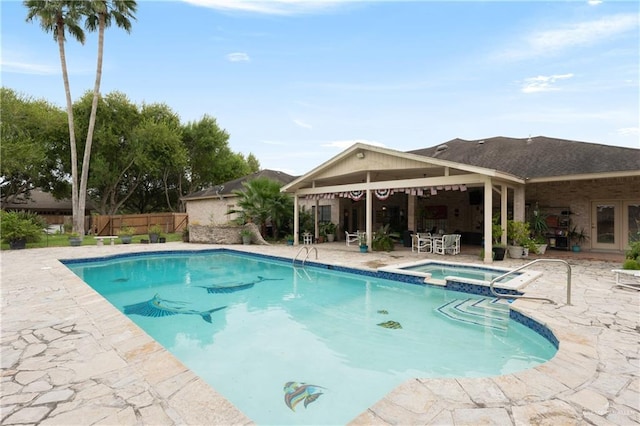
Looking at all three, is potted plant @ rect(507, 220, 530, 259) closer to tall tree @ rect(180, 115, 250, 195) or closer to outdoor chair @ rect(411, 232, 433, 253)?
outdoor chair @ rect(411, 232, 433, 253)

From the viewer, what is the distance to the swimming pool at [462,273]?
7.29 meters

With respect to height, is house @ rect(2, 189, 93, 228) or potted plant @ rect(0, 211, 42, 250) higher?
house @ rect(2, 189, 93, 228)

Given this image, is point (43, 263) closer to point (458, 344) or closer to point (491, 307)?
point (458, 344)

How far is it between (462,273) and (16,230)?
18.1m

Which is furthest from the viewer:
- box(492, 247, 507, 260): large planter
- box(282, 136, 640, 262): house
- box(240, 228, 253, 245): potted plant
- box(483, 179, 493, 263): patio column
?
box(240, 228, 253, 245): potted plant

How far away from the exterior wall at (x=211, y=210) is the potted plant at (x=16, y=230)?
8.12 meters

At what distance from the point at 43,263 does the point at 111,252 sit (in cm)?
334

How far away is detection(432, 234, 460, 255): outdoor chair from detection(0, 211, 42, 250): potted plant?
17712 millimetres

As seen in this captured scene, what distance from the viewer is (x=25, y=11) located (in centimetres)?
1862

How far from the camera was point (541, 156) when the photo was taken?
13.3m

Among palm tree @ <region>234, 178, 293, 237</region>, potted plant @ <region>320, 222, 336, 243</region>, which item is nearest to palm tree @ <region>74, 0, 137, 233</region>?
palm tree @ <region>234, 178, 293, 237</region>

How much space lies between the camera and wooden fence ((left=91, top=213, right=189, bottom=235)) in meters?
22.0

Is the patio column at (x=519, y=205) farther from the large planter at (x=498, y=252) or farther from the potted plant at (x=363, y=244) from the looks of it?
the potted plant at (x=363, y=244)

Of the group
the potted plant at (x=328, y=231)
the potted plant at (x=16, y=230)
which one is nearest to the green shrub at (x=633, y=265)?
the potted plant at (x=328, y=231)
